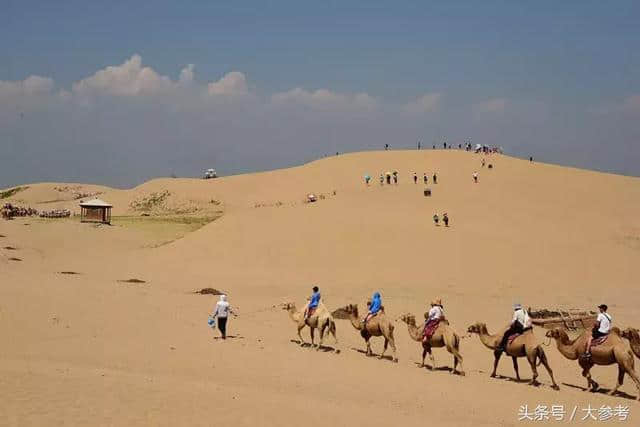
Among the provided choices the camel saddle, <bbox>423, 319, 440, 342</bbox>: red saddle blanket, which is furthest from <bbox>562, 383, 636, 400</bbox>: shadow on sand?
<bbox>423, 319, 440, 342</bbox>: red saddle blanket

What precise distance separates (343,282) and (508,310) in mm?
8816

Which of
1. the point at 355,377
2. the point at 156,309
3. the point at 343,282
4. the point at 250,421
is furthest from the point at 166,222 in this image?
the point at 250,421

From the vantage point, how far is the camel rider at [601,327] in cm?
1450

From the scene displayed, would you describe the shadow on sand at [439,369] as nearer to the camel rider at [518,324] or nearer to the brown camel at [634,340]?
the camel rider at [518,324]

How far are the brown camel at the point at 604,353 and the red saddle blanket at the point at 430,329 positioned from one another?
8.89ft

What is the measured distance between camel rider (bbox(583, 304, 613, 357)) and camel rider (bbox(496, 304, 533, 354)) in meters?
1.35

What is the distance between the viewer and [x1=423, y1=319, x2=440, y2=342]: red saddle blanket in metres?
15.8

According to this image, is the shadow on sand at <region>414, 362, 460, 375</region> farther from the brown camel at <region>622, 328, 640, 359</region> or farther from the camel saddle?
the brown camel at <region>622, 328, 640, 359</region>

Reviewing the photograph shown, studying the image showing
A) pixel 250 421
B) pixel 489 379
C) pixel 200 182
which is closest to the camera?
pixel 250 421

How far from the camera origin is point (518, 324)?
1511cm

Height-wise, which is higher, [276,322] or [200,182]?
[200,182]

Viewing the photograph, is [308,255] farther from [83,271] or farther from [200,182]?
[200,182]

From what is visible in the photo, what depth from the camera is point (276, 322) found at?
71.1ft

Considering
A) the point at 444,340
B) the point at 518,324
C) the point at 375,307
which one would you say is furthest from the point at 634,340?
the point at 375,307
